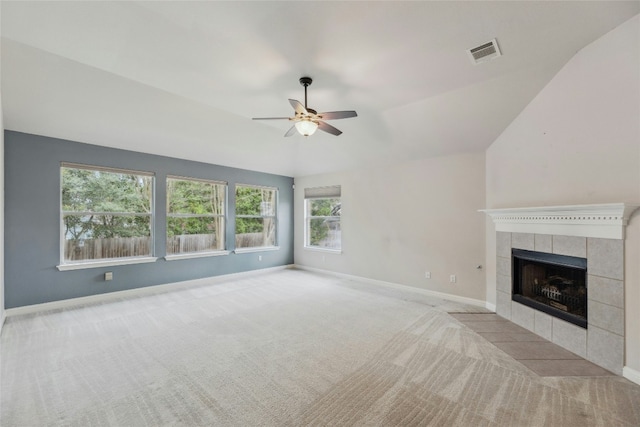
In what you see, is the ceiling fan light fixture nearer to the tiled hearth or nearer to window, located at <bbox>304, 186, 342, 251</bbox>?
the tiled hearth

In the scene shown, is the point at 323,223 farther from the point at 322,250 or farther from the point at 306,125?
the point at 306,125

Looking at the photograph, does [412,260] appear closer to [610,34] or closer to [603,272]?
[603,272]

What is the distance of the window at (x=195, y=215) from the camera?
541 centimetres

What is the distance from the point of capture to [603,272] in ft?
8.67

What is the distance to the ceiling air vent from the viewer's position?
99.0 inches

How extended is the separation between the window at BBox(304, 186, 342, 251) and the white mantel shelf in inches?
127

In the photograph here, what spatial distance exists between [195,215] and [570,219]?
5.92m

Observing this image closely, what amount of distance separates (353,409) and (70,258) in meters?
4.83

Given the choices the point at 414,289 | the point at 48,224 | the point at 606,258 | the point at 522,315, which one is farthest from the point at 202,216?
the point at 606,258

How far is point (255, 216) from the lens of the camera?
679cm

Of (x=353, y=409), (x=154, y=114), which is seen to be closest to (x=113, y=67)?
(x=154, y=114)

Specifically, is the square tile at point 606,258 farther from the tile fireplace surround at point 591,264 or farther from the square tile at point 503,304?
the square tile at point 503,304

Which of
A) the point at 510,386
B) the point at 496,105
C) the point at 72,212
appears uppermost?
the point at 496,105

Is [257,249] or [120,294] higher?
[257,249]
